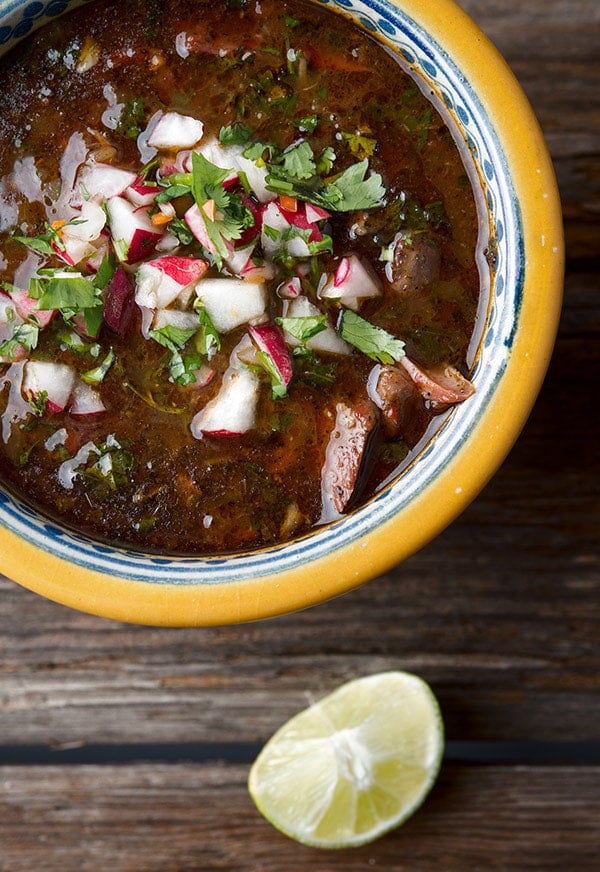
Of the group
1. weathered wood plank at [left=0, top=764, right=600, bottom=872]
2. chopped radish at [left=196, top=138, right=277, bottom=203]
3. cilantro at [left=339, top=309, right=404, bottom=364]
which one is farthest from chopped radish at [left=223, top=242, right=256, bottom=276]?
weathered wood plank at [left=0, top=764, right=600, bottom=872]

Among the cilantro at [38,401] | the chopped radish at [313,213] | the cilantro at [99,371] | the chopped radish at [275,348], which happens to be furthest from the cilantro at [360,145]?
the cilantro at [38,401]

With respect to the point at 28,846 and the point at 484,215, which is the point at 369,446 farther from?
the point at 28,846

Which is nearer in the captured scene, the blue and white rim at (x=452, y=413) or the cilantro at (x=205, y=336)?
the blue and white rim at (x=452, y=413)

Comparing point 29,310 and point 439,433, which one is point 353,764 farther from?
point 29,310

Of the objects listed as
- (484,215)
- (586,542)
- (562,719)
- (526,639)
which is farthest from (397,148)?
(562,719)

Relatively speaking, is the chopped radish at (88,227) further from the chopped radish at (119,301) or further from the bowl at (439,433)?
the bowl at (439,433)

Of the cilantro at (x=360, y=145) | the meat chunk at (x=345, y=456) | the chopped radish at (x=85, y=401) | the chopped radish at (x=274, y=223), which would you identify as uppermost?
the cilantro at (x=360, y=145)

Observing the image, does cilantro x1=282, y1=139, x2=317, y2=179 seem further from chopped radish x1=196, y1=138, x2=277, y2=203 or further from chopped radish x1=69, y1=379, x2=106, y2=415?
chopped radish x1=69, y1=379, x2=106, y2=415
